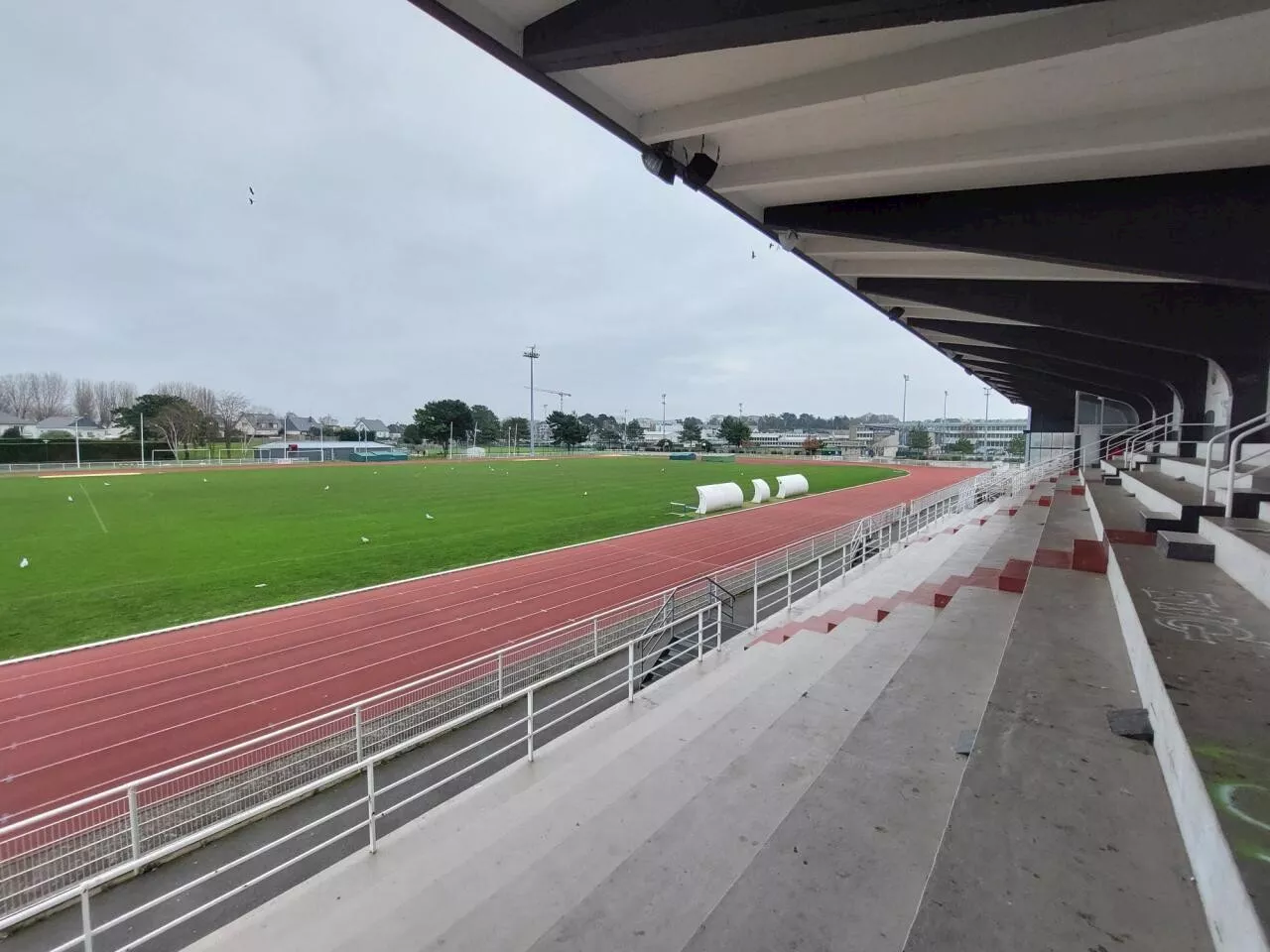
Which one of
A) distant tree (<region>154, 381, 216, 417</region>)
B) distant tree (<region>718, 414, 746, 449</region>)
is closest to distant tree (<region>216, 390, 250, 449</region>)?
distant tree (<region>154, 381, 216, 417</region>)

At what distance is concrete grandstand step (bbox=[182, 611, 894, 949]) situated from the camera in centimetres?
327

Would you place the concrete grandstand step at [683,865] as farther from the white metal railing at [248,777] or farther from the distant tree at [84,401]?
the distant tree at [84,401]

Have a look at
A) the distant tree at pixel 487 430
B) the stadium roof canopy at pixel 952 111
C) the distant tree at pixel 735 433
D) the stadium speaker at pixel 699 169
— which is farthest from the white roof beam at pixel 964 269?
the distant tree at pixel 487 430

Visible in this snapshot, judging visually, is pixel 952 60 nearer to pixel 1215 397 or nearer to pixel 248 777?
pixel 248 777

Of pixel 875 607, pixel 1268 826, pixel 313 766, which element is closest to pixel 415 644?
pixel 313 766

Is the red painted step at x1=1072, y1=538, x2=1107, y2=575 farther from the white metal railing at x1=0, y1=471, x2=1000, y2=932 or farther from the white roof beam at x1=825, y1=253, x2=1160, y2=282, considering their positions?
the white metal railing at x1=0, y1=471, x2=1000, y2=932

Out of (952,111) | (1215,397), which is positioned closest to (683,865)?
(952,111)

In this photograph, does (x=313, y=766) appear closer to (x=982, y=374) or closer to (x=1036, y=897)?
(x=1036, y=897)

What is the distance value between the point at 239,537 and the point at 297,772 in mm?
15172

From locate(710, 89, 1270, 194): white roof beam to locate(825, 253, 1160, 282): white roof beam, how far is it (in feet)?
8.54

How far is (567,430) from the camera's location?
103m

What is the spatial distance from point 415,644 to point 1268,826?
996cm

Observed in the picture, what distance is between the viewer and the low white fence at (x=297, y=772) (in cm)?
353

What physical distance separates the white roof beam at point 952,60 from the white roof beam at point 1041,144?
0.91 meters
